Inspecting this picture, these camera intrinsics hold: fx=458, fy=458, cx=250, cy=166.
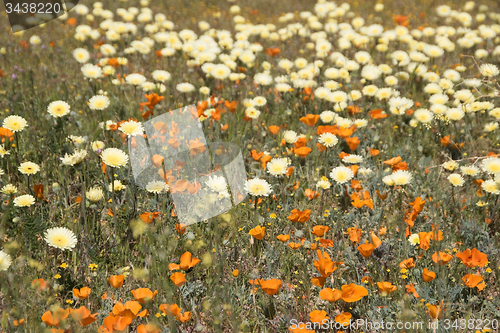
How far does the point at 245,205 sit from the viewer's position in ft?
9.11

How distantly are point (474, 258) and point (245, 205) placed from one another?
1.27 meters

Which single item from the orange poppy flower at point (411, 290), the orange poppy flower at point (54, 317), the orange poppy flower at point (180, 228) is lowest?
the orange poppy flower at point (180, 228)

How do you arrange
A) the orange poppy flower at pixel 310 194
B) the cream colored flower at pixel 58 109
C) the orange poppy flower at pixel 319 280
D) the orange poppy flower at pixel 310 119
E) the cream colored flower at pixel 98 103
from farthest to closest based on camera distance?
the orange poppy flower at pixel 310 119 < the cream colored flower at pixel 98 103 < the cream colored flower at pixel 58 109 < the orange poppy flower at pixel 310 194 < the orange poppy flower at pixel 319 280

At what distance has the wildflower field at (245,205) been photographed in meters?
2.00

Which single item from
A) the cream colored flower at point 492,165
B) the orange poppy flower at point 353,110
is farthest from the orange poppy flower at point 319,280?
the orange poppy flower at point 353,110

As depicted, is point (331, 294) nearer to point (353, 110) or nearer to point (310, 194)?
point (310, 194)

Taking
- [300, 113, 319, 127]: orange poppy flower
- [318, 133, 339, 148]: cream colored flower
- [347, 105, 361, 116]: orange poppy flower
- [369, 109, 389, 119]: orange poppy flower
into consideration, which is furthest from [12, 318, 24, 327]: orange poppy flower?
[347, 105, 361, 116]: orange poppy flower

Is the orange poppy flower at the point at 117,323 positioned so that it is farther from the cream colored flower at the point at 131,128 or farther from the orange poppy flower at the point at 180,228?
the cream colored flower at the point at 131,128

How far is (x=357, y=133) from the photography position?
357 centimetres

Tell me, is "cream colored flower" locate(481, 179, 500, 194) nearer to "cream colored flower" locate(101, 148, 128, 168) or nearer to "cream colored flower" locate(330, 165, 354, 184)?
"cream colored flower" locate(330, 165, 354, 184)

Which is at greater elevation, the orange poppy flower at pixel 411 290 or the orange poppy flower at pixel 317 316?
the orange poppy flower at pixel 317 316

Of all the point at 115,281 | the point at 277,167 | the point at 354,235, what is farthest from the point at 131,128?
the point at 354,235

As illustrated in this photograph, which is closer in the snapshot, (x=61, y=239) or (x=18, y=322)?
(x=18, y=322)

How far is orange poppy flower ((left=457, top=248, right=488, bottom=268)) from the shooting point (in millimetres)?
2087
